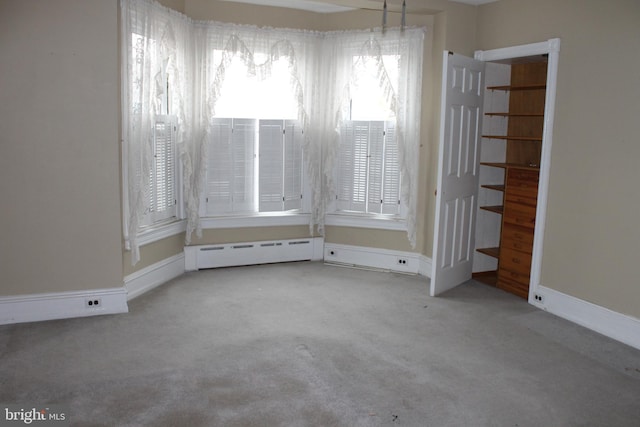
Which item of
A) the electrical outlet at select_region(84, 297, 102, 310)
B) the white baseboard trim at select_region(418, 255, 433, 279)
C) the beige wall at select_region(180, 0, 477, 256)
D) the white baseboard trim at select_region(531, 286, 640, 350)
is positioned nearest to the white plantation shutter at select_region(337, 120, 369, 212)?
the beige wall at select_region(180, 0, 477, 256)

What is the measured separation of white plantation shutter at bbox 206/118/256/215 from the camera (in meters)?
5.46

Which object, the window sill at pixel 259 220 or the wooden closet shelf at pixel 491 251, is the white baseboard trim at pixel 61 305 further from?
the wooden closet shelf at pixel 491 251

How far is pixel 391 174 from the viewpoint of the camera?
560 cm

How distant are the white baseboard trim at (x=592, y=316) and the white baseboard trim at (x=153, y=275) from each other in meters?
3.32

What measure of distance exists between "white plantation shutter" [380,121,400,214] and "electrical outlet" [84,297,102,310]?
2886 millimetres

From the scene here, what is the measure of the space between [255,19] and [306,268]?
2.59 meters

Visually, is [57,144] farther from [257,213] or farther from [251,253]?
[251,253]

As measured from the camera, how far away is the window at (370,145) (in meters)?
5.50

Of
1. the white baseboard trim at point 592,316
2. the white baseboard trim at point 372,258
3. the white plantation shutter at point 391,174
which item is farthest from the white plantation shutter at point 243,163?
the white baseboard trim at point 592,316

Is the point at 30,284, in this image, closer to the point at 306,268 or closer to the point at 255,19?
the point at 306,268

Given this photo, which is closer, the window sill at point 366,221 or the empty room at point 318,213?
the empty room at point 318,213

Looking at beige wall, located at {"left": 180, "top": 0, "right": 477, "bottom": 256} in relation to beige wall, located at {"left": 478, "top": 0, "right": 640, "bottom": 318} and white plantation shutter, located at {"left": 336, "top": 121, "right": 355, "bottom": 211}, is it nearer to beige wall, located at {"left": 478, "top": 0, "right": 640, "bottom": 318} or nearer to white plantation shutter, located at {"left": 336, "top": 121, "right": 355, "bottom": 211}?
white plantation shutter, located at {"left": 336, "top": 121, "right": 355, "bottom": 211}

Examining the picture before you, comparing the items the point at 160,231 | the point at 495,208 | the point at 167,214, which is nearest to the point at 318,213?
the point at 167,214

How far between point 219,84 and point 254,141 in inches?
26.7
